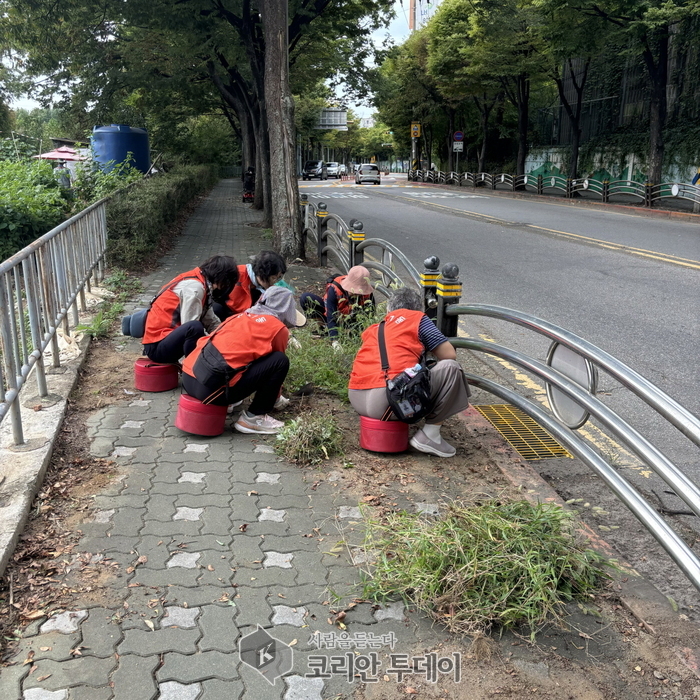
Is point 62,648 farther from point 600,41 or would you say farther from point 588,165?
point 588,165

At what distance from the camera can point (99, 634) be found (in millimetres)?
2607

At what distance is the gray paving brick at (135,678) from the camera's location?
2.33 meters

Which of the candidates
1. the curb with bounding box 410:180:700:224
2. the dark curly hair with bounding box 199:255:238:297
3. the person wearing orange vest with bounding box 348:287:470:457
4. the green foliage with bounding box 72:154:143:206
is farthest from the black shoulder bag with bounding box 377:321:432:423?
the curb with bounding box 410:180:700:224

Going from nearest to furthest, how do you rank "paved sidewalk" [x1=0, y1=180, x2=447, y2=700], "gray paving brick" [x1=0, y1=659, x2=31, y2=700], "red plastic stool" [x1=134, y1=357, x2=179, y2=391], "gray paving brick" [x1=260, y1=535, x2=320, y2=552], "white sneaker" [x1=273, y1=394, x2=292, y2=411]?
1. "gray paving brick" [x1=0, y1=659, x2=31, y2=700]
2. "paved sidewalk" [x1=0, y1=180, x2=447, y2=700]
3. "gray paving brick" [x1=260, y1=535, x2=320, y2=552]
4. "white sneaker" [x1=273, y1=394, x2=292, y2=411]
5. "red plastic stool" [x1=134, y1=357, x2=179, y2=391]

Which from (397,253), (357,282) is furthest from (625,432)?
(397,253)

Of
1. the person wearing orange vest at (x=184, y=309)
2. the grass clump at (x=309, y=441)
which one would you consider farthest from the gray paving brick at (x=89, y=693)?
the person wearing orange vest at (x=184, y=309)

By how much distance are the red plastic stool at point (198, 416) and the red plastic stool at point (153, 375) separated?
0.92 m

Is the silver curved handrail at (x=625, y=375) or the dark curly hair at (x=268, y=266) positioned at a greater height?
the dark curly hair at (x=268, y=266)

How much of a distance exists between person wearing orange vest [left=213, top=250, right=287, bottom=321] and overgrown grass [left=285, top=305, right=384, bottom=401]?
1.80 feet

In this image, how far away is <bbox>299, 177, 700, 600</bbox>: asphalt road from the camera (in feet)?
17.9

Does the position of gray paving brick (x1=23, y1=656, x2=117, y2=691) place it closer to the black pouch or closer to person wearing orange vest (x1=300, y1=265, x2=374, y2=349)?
the black pouch

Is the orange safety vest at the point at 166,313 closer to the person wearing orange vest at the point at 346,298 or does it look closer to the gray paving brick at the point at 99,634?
the person wearing orange vest at the point at 346,298

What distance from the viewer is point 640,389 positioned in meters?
2.77

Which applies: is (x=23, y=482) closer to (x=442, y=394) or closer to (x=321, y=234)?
(x=442, y=394)
